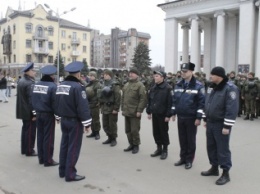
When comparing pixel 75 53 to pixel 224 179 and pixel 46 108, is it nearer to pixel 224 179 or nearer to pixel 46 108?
pixel 46 108

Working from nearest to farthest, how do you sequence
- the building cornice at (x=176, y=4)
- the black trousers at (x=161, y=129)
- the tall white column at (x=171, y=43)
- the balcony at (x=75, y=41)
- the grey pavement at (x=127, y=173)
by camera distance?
the grey pavement at (x=127, y=173)
the black trousers at (x=161, y=129)
the building cornice at (x=176, y=4)
the tall white column at (x=171, y=43)
the balcony at (x=75, y=41)

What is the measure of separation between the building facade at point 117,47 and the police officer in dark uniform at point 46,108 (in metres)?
108

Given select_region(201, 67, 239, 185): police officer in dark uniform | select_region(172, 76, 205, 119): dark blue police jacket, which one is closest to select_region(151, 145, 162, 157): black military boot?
select_region(172, 76, 205, 119): dark blue police jacket

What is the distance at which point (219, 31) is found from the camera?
90.0 ft

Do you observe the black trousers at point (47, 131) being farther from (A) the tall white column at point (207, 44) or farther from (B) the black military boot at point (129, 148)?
(A) the tall white column at point (207, 44)

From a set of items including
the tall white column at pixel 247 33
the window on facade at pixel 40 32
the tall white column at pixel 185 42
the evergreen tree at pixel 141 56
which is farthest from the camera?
the window on facade at pixel 40 32

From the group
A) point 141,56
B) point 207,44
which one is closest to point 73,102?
point 207,44

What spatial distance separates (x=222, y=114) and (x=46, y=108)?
3464 millimetres

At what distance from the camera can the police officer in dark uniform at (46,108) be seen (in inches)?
238

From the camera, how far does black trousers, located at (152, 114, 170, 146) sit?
22.3 ft

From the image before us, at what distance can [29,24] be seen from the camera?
2820 inches

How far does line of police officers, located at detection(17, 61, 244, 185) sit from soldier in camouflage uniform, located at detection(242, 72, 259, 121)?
678 centimetres

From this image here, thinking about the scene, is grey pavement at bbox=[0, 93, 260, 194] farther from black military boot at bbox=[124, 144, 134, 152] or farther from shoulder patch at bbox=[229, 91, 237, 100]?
shoulder patch at bbox=[229, 91, 237, 100]

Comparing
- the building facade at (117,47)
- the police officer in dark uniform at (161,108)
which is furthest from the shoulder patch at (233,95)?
the building facade at (117,47)
